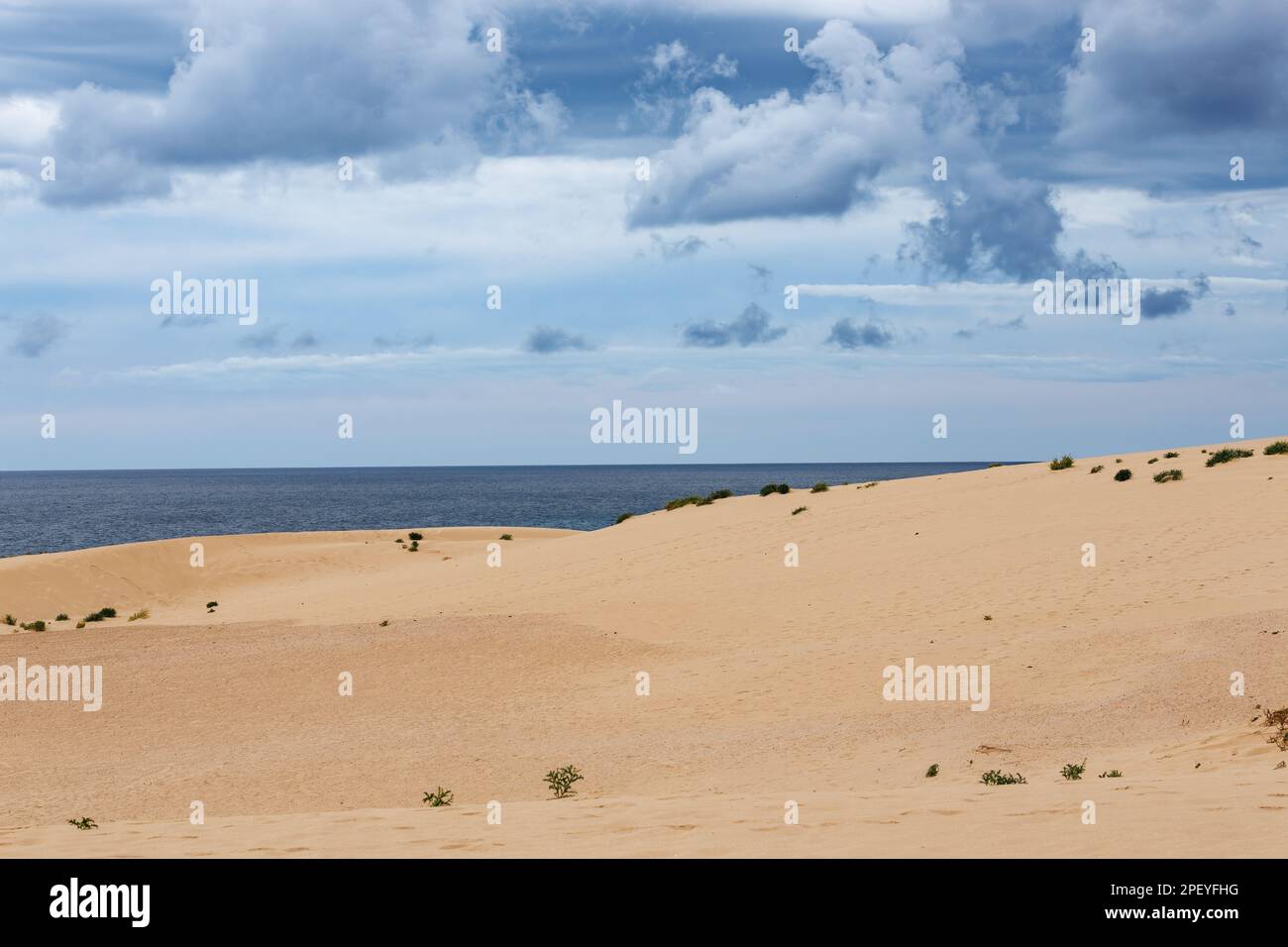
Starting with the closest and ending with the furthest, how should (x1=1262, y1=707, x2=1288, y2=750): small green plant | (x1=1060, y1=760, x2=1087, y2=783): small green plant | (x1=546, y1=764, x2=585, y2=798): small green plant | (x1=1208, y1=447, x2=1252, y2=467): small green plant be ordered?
(x1=1060, y1=760, x2=1087, y2=783): small green plant → (x1=1262, y1=707, x2=1288, y2=750): small green plant → (x1=546, y1=764, x2=585, y2=798): small green plant → (x1=1208, y1=447, x2=1252, y2=467): small green plant

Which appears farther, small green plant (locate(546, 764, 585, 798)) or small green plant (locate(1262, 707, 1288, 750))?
small green plant (locate(546, 764, 585, 798))

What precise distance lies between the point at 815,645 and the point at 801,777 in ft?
28.3

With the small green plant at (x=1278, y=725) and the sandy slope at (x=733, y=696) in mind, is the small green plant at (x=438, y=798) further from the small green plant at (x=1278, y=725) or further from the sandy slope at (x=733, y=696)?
the small green plant at (x=1278, y=725)

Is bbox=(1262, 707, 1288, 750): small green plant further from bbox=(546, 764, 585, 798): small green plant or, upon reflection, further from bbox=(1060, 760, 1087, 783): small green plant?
bbox=(546, 764, 585, 798): small green plant

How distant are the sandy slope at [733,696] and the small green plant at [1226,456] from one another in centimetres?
84

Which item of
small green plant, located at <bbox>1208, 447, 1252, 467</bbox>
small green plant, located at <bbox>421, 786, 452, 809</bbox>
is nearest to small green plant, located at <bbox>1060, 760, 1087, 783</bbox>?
small green plant, located at <bbox>421, 786, 452, 809</bbox>

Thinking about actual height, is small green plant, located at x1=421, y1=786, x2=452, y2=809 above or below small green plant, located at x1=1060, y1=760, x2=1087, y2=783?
below

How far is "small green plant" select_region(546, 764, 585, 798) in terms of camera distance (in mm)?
12961

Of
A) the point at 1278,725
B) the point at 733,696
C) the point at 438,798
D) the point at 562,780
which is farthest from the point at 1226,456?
the point at 438,798

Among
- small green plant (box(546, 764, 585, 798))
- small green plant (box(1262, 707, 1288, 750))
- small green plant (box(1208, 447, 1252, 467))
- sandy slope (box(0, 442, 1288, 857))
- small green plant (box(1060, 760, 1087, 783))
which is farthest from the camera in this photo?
small green plant (box(1208, 447, 1252, 467))

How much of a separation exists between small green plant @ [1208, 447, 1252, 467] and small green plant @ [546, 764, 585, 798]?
2952cm

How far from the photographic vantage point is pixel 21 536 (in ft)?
277
